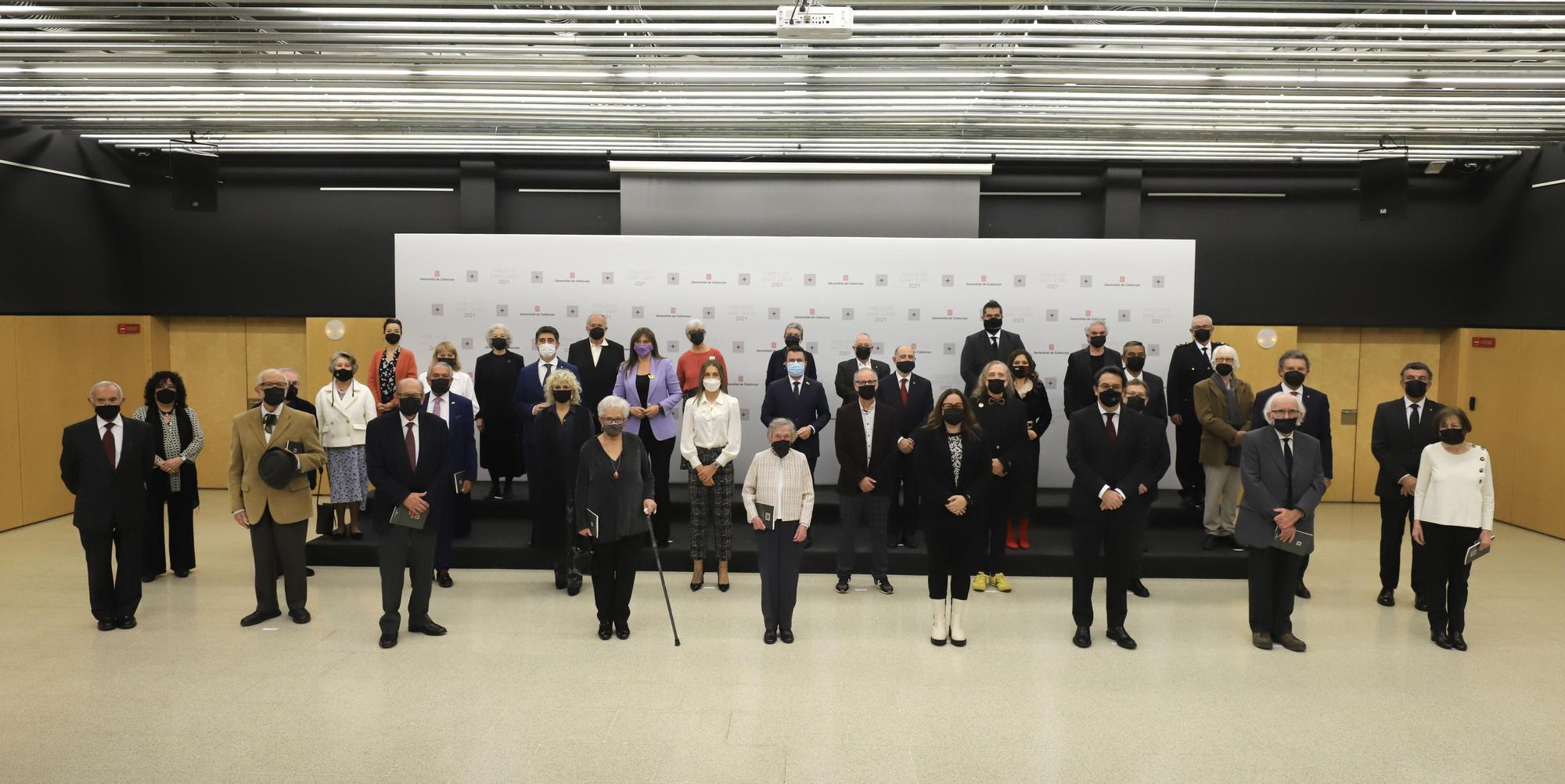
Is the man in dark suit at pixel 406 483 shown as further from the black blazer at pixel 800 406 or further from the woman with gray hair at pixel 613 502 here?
the black blazer at pixel 800 406

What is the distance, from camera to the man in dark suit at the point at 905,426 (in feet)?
22.3

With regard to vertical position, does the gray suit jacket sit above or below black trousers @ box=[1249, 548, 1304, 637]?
above

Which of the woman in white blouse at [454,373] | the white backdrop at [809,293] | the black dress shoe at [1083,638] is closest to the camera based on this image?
the black dress shoe at [1083,638]

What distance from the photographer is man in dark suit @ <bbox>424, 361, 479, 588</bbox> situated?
6.27 metres

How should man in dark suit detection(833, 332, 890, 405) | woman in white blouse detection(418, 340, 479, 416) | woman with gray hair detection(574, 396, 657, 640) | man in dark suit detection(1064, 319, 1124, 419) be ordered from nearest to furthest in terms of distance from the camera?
1. woman with gray hair detection(574, 396, 657, 640)
2. woman in white blouse detection(418, 340, 479, 416)
3. man in dark suit detection(833, 332, 890, 405)
4. man in dark suit detection(1064, 319, 1124, 419)

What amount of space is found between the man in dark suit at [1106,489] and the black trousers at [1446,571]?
186 centimetres

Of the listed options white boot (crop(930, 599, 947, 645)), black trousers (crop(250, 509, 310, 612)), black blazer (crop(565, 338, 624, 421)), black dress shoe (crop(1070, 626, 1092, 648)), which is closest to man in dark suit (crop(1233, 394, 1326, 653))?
black dress shoe (crop(1070, 626, 1092, 648))

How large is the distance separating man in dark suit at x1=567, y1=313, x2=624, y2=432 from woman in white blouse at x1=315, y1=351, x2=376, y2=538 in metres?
1.67

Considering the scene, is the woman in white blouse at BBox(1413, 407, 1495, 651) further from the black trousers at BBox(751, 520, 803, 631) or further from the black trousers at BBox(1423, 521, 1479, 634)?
the black trousers at BBox(751, 520, 803, 631)

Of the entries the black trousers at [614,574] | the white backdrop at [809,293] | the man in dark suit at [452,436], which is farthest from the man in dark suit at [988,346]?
the man in dark suit at [452,436]

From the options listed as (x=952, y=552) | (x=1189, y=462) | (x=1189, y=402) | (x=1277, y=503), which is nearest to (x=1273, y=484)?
(x=1277, y=503)

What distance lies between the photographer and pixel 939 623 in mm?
5637

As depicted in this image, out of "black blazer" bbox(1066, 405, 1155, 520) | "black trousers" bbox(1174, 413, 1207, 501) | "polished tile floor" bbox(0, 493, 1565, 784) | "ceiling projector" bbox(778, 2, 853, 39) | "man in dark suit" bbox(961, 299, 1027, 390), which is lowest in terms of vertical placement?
"polished tile floor" bbox(0, 493, 1565, 784)

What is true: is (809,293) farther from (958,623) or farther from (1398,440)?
(1398,440)
